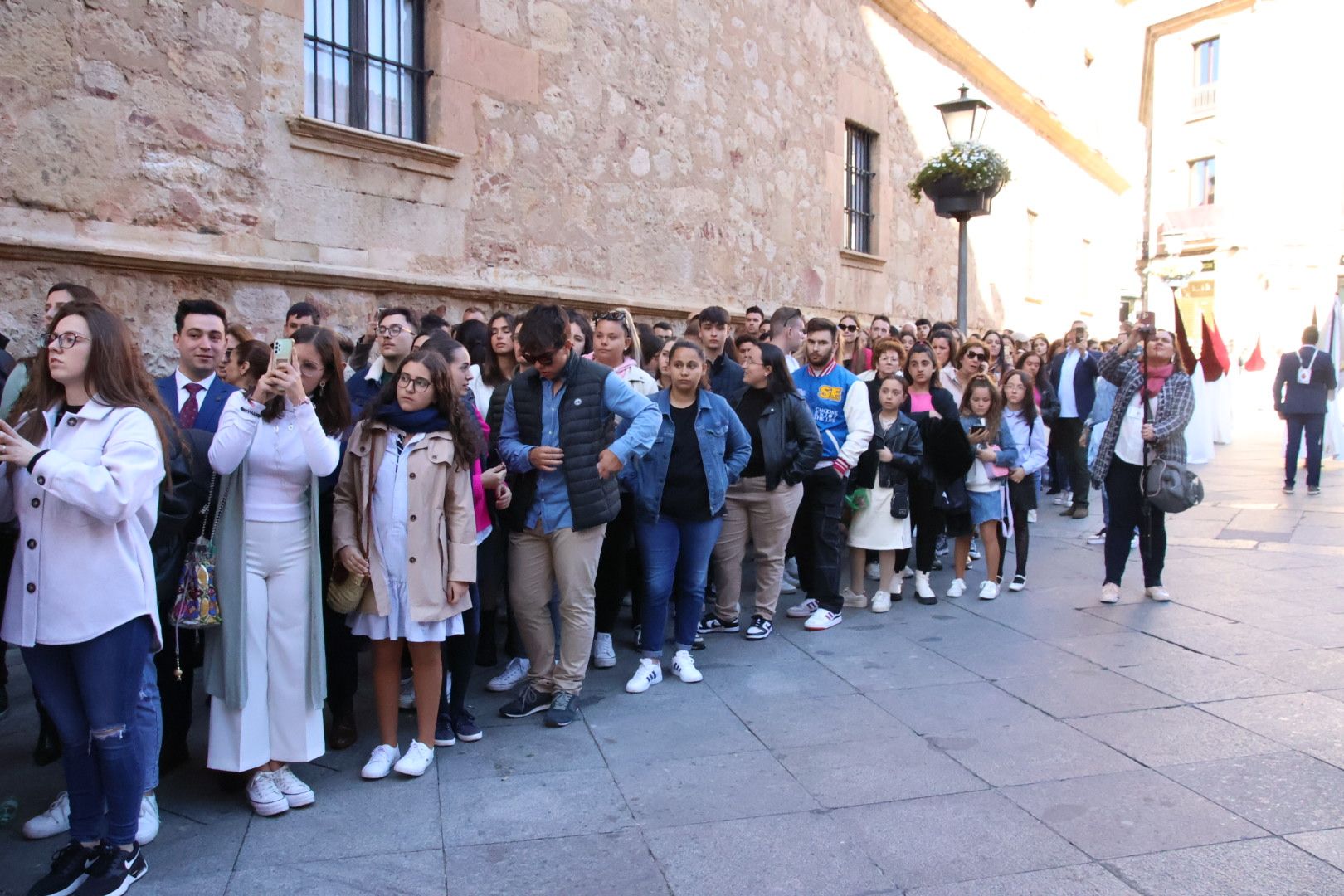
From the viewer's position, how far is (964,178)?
34.6 ft

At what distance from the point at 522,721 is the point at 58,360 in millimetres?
2463

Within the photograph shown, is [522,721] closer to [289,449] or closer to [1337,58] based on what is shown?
[289,449]

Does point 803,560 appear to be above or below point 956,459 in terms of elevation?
below

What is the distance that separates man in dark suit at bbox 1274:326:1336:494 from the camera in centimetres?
1181

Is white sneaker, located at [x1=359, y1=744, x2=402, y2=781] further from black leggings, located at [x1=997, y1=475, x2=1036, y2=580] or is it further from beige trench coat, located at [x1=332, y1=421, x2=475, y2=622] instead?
black leggings, located at [x1=997, y1=475, x2=1036, y2=580]

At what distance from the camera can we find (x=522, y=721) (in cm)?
466

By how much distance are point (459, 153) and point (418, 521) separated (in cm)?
494

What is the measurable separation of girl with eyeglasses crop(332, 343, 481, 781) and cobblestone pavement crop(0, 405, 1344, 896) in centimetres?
55

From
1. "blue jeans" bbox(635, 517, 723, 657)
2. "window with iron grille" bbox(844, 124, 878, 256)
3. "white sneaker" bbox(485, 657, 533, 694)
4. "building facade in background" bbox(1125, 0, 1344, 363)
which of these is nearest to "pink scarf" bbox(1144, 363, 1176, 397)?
"blue jeans" bbox(635, 517, 723, 657)

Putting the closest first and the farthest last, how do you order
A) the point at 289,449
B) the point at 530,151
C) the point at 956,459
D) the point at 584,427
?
the point at 289,449 → the point at 584,427 → the point at 956,459 → the point at 530,151

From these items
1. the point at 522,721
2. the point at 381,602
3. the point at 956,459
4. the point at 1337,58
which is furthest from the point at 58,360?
the point at 1337,58

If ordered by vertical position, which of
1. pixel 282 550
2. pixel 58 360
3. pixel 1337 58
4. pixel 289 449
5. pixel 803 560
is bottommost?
pixel 803 560

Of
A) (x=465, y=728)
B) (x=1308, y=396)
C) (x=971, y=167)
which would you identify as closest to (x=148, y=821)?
(x=465, y=728)

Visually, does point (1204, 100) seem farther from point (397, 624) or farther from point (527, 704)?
point (397, 624)
